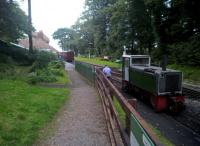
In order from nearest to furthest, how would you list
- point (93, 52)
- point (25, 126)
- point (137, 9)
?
1. point (25, 126)
2. point (137, 9)
3. point (93, 52)

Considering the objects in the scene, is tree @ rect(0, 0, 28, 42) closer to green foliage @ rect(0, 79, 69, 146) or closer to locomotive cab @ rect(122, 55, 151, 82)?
locomotive cab @ rect(122, 55, 151, 82)

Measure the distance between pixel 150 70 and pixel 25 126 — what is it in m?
10.9

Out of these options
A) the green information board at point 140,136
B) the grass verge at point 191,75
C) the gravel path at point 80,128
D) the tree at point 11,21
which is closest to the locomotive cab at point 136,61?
the grass verge at point 191,75

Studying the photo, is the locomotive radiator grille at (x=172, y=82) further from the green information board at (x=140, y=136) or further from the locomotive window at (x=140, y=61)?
the green information board at (x=140, y=136)

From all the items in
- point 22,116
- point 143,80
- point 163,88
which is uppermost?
point 143,80

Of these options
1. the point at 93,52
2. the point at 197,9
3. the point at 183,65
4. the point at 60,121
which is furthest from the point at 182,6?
the point at 93,52

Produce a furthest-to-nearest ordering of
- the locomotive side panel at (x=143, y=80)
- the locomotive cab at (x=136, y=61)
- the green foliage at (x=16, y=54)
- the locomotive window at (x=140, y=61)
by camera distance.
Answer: the green foliage at (x=16, y=54) → the locomotive window at (x=140, y=61) → the locomotive cab at (x=136, y=61) → the locomotive side panel at (x=143, y=80)

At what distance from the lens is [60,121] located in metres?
10.6

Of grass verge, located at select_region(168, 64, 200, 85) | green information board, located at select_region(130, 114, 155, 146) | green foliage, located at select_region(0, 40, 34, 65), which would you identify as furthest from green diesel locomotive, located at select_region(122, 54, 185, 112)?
green foliage, located at select_region(0, 40, 34, 65)

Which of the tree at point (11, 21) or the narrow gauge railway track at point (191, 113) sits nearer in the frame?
the narrow gauge railway track at point (191, 113)

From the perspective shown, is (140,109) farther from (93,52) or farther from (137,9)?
(93,52)

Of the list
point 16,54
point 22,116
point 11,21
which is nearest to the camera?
point 22,116

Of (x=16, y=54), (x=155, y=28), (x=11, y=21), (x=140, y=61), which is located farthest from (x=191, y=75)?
(x=16, y=54)

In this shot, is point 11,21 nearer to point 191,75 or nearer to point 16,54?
point 16,54
